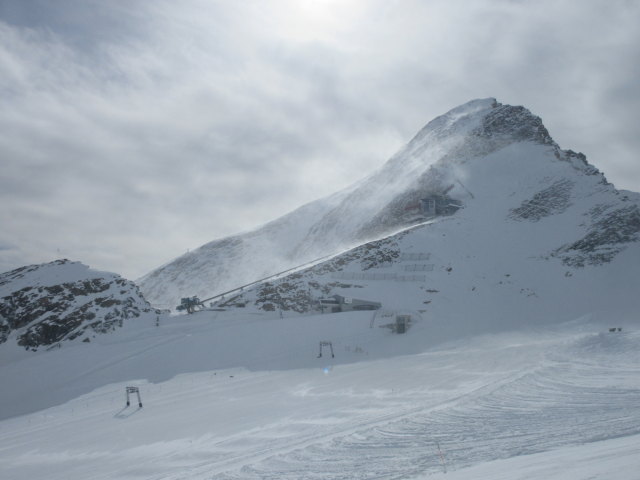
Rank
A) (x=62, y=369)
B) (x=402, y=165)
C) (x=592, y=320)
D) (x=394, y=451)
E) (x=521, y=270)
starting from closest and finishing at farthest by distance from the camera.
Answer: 1. (x=394, y=451)
2. (x=62, y=369)
3. (x=592, y=320)
4. (x=521, y=270)
5. (x=402, y=165)

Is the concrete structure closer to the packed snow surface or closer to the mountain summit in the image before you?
the packed snow surface

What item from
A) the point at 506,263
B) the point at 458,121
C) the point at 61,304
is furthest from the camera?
the point at 458,121

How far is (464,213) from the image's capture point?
7694 centimetres

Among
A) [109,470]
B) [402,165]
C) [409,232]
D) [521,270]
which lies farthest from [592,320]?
[402,165]

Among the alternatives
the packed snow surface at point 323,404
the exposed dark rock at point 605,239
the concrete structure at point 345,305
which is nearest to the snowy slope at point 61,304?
the packed snow surface at point 323,404

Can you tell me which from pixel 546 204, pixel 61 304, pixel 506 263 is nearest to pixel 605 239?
pixel 546 204

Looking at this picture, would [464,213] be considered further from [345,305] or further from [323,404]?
[323,404]

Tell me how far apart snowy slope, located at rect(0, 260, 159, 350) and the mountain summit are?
111 feet

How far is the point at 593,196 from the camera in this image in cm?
7588

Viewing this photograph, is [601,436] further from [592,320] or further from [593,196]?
[593,196]

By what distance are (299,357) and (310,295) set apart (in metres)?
15.6

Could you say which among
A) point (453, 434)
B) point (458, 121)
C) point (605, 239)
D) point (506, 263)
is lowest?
point (453, 434)

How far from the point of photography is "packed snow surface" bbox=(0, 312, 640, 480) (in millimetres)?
13039

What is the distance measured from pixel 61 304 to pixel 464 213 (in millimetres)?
56861
